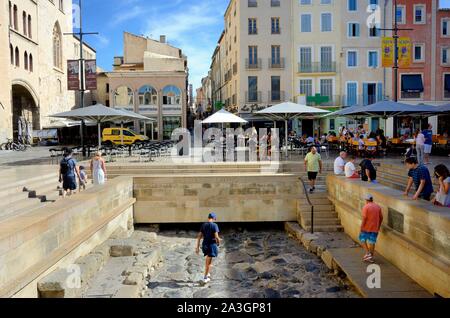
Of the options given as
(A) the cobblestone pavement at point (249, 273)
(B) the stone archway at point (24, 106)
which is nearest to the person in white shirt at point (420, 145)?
(A) the cobblestone pavement at point (249, 273)

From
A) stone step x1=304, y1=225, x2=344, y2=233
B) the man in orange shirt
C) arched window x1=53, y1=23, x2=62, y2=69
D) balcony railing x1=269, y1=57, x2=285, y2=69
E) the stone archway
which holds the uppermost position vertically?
arched window x1=53, y1=23, x2=62, y2=69

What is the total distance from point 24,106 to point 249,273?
116 feet

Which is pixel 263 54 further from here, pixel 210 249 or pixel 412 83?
pixel 210 249

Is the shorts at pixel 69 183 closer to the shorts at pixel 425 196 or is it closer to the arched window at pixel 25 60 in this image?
the shorts at pixel 425 196

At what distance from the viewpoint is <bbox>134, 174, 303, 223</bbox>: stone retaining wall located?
1509 cm

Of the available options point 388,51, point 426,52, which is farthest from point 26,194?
point 426,52

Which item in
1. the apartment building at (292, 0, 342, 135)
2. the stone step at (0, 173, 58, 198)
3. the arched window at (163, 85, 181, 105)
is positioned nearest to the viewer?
the stone step at (0, 173, 58, 198)

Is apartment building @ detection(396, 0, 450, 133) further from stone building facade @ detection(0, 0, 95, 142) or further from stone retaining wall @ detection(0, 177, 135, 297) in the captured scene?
stone retaining wall @ detection(0, 177, 135, 297)

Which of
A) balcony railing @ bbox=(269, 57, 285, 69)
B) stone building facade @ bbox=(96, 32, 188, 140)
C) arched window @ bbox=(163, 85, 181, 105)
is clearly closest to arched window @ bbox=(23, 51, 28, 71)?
stone building facade @ bbox=(96, 32, 188, 140)

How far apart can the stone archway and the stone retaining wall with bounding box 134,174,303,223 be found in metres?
27.3
